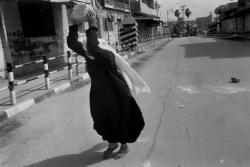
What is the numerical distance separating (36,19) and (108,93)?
1410 cm

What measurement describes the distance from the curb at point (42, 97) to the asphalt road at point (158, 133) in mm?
230

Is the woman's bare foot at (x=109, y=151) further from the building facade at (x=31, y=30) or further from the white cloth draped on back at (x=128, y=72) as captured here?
the building facade at (x=31, y=30)

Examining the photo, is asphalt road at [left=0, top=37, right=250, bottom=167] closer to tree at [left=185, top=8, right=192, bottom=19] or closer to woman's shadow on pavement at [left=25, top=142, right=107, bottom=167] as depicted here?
woman's shadow on pavement at [left=25, top=142, right=107, bottom=167]

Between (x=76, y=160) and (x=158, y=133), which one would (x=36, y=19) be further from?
(x=76, y=160)

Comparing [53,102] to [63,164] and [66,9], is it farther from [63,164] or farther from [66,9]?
[66,9]

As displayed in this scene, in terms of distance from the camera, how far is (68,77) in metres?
12.8

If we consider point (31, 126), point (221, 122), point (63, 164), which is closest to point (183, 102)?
point (221, 122)

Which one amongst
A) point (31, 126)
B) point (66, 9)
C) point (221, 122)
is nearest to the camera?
point (221, 122)

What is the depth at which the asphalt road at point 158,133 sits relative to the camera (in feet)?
14.7

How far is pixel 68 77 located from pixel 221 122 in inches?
309

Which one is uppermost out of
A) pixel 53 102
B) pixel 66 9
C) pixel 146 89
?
pixel 66 9

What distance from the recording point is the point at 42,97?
948cm

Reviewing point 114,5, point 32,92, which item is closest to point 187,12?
point 114,5

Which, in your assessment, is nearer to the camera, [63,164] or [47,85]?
[63,164]
